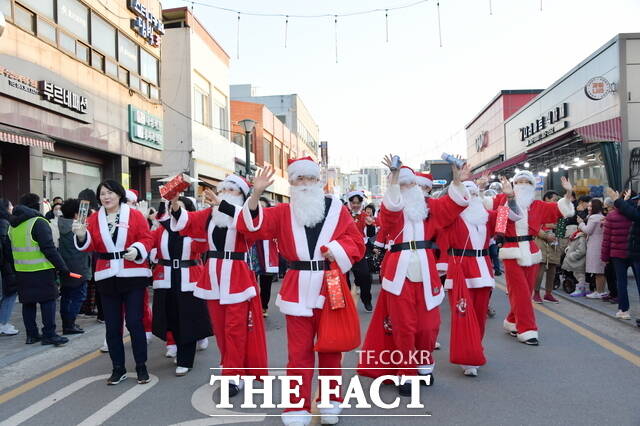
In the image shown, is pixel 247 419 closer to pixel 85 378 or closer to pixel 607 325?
pixel 85 378

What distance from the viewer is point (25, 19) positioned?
12289mm

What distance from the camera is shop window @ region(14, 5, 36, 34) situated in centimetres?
1194

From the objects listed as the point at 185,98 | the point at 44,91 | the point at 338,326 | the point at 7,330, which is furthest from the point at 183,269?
the point at 185,98

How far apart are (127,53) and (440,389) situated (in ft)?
53.4

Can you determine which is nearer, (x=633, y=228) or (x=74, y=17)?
(x=633, y=228)

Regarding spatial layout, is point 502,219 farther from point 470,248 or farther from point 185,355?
point 185,355

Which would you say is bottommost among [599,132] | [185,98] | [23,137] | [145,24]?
[23,137]

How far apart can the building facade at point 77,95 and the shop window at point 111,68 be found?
3 centimetres

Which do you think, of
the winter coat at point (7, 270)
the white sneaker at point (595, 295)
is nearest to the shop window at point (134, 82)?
the winter coat at point (7, 270)

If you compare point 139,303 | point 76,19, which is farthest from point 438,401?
point 76,19

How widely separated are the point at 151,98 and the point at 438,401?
688 inches

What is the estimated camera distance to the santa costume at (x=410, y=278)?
14.9 feet

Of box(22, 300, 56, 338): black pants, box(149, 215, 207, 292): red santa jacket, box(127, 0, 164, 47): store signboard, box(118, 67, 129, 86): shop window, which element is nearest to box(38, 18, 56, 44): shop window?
box(118, 67, 129, 86): shop window

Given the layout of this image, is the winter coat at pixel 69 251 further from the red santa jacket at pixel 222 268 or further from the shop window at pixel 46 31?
the shop window at pixel 46 31
